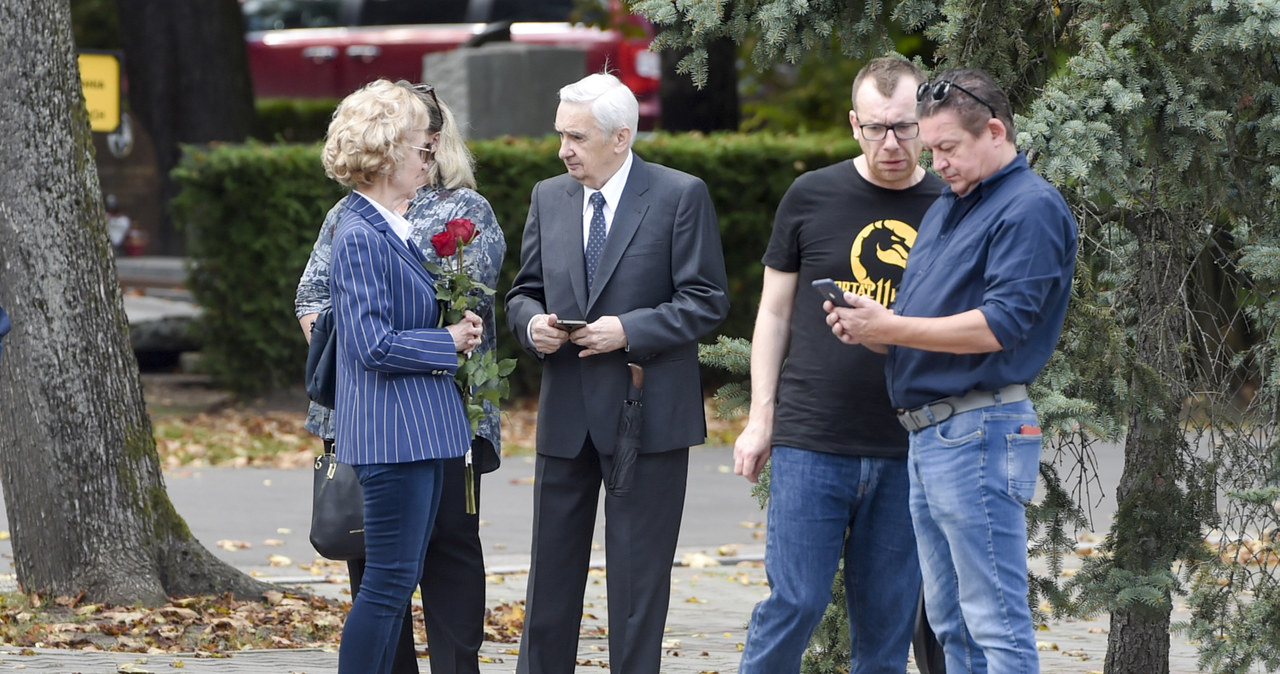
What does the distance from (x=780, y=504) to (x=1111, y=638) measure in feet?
5.75

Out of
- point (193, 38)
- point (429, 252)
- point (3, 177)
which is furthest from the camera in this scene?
point (193, 38)

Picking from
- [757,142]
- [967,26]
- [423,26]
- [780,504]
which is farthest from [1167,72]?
[423,26]

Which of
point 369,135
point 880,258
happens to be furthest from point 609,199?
point 880,258

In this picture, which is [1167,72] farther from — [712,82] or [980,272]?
[712,82]

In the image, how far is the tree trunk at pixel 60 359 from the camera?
19.8ft

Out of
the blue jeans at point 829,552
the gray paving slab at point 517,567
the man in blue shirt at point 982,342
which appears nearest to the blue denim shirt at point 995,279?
the man in blue shirt at point 982,342

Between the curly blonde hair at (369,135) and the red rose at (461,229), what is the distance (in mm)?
226

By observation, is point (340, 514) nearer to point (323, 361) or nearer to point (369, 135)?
point (323, 361)

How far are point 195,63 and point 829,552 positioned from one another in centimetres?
1295

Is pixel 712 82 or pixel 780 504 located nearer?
pixel 780 504

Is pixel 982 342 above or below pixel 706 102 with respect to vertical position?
below

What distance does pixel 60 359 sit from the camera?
6059 mm

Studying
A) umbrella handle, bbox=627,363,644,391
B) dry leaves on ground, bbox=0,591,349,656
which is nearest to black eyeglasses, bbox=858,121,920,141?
umbrella handle, bbox=627,363,644,391

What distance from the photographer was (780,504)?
4.30 m
